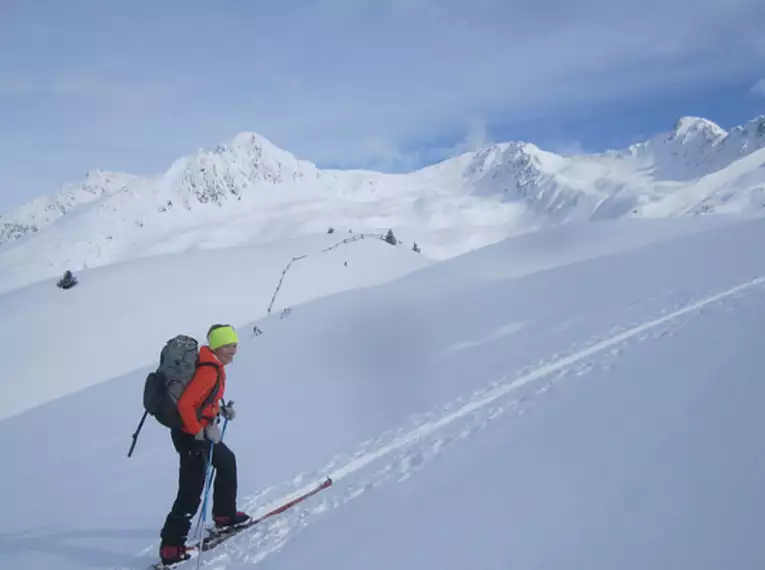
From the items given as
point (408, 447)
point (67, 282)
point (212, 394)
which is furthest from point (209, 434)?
point (67, 282)

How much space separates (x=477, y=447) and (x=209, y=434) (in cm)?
312

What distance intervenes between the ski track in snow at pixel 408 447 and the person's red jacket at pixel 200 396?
1.41 m

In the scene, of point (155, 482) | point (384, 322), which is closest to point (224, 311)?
point (384, 322)

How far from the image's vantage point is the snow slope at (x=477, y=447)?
4.34 meters

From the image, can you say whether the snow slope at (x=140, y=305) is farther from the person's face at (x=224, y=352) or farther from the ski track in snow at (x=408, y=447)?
the person's face at (x=224, y=352)

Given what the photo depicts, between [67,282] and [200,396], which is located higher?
[67,282]

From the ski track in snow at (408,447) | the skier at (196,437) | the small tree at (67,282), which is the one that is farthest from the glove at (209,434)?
the small tree at (67,282)

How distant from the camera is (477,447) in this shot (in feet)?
21.4

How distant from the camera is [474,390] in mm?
9305

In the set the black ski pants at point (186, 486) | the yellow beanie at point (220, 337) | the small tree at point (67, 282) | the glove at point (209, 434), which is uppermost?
the small tree at point (67, 282)

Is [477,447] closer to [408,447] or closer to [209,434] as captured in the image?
[408,447]

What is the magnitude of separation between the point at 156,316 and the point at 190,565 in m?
21.1

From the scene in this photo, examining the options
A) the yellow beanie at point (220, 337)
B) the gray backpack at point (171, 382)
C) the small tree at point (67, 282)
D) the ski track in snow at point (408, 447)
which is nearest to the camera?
the gray backpack at point (171, 382)

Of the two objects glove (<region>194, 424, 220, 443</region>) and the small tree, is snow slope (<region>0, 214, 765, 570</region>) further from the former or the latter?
the small tree
